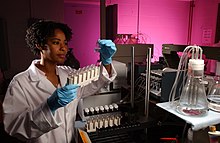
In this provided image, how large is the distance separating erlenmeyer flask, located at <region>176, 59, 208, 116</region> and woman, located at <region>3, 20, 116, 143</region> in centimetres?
52

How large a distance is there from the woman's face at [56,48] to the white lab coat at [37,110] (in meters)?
0.15

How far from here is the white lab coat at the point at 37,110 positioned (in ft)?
3.12

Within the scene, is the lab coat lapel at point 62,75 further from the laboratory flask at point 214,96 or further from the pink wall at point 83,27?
the pink wall at point 83,27

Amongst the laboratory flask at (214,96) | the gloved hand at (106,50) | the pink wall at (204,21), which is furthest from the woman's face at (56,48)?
the pink wall at (204,21)

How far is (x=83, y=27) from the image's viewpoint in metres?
3.97

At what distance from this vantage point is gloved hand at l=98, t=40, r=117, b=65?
119 cm

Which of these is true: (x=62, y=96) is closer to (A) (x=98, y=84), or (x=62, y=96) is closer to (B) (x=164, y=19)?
(A) (x=98, y=84)

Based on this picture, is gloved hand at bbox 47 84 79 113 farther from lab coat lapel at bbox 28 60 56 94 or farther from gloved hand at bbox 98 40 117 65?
gloved hand at bbox 98 40 117 65

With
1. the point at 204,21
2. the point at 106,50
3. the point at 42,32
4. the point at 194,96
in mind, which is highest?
the point at 204,21

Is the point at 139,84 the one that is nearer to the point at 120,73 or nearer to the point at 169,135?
the point at 120,73

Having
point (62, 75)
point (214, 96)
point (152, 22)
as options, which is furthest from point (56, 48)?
point (152, 22)

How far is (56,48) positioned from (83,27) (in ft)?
9.78

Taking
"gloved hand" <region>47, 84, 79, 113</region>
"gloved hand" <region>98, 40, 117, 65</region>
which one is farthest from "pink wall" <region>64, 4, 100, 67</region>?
"gloved hand" <region>47, 84, 79, 113</region>

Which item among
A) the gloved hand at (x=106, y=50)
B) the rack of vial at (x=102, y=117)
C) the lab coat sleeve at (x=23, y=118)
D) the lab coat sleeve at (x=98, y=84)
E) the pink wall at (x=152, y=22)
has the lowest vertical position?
the rack of vial at (x=102, y=117)
